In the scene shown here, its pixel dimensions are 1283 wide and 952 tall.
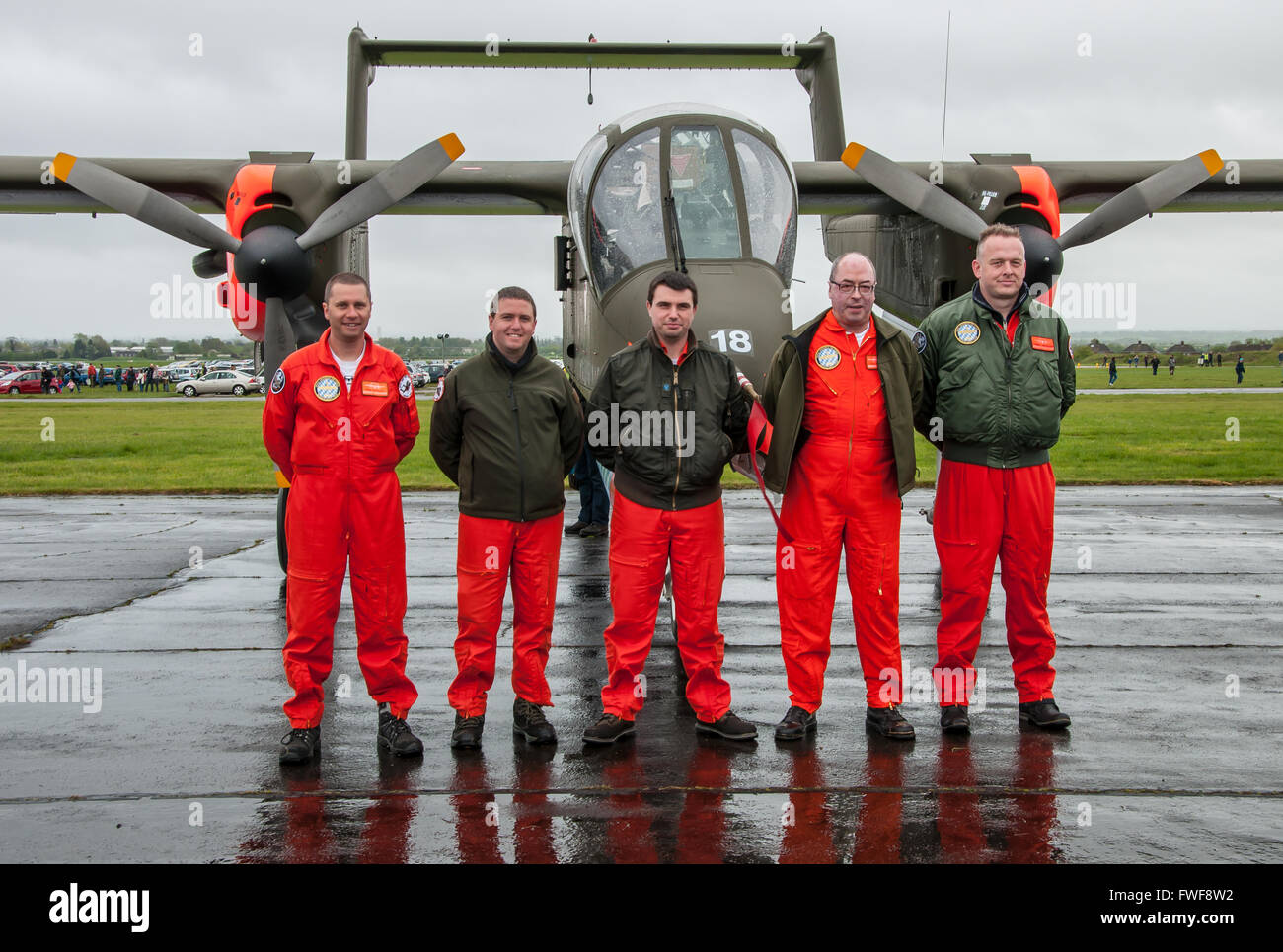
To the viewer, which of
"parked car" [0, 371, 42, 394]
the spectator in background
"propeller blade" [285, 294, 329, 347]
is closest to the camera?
"propeller blade" [285, 294, 329, 347]

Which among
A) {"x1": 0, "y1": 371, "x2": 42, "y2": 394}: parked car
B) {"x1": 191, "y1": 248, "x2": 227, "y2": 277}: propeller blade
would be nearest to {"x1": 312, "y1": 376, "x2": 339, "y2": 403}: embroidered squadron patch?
{"x1": 191, "y1": 248, "x2": 227, "y2": 277}: propeller blade

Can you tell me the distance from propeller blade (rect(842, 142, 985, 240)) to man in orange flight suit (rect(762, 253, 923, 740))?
12.1 feet

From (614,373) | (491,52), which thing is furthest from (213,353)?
(614,373)

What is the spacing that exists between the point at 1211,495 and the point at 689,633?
13.3 m

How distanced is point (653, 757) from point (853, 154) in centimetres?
546

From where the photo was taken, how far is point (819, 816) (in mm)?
4145

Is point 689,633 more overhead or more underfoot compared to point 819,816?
more overhead

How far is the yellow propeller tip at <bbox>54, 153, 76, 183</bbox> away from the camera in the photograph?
8914 millimetres

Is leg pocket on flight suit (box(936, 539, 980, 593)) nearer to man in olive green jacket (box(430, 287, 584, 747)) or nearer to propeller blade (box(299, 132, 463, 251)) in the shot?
man in olive green jacket (box(430, 287, 584, 747))

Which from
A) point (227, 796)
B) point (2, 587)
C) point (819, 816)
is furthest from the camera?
point (2, 587)

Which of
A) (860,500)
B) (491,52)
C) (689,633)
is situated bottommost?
(689,633)

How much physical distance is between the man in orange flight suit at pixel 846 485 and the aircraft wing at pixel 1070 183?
605 centimetres
